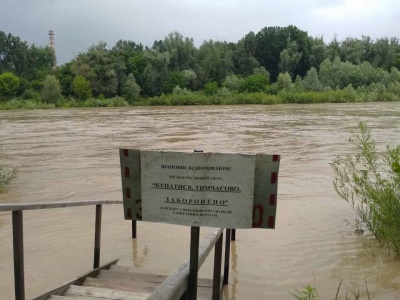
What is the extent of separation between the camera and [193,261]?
2.78 m

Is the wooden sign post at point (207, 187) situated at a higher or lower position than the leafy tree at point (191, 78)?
lower

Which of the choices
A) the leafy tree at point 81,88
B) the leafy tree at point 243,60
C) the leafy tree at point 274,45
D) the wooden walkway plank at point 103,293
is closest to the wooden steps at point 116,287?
the wooden walkway plank at point 103,293

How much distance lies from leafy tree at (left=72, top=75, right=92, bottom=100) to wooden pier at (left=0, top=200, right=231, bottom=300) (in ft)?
178

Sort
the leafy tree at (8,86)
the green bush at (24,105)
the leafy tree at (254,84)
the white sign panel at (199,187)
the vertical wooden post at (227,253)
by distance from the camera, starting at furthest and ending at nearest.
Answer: the leafy tree at (8,86) < the leafy tree at (254,84) < the green bush at (24,105) < the vertical wooden post at (227,253) < the white sign panel at (199,187)

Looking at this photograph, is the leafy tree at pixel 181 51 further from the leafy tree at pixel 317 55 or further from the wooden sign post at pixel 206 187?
the wooden sign post at pixel 206 187

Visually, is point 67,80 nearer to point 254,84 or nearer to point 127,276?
point 254,84

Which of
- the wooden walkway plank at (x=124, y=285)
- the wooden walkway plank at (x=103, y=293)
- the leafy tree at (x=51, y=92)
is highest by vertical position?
the leafy tree at (x=51, y=92)

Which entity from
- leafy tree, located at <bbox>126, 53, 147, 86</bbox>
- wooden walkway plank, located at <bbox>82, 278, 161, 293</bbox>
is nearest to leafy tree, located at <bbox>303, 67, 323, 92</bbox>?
leafy tree, located at <bbox>126, 53, 147, 86</bbox>

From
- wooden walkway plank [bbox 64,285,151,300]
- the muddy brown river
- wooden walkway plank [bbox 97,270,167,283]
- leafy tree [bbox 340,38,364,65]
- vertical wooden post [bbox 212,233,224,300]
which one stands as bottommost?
the muddy brown river

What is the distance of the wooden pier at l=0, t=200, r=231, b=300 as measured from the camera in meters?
2.74

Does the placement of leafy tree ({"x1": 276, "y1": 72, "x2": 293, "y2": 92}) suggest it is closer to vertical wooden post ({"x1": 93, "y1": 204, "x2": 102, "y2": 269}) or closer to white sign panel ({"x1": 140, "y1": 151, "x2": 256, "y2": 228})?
vertical wooden post ({"x1": 93, "y1": 204, "x2": 102, "y2": 269})

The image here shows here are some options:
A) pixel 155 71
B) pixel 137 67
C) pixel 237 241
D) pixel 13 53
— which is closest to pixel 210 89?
pixel 155 71

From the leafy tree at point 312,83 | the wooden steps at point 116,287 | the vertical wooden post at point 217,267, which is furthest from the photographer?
the leafy tree at point 312,83

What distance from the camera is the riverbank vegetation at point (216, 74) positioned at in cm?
5447
